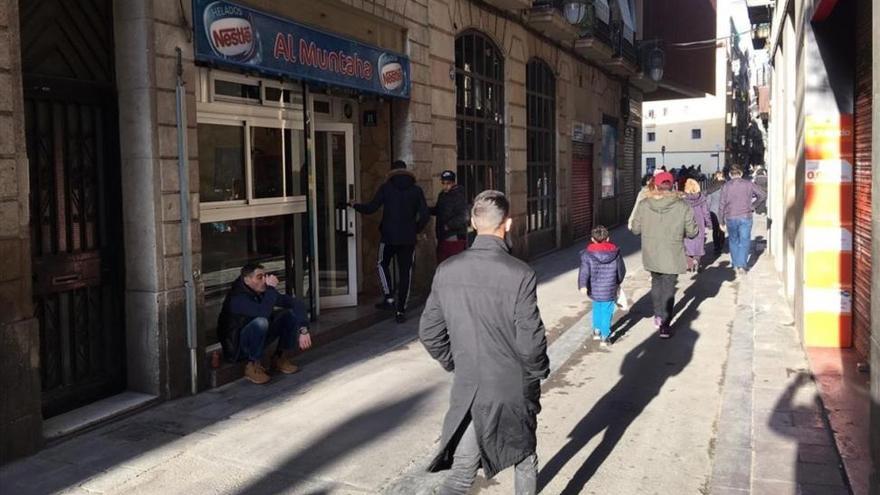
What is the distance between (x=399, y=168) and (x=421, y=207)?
20.0 inches

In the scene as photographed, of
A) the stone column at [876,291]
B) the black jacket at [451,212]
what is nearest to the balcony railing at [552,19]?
the black jacket at [451,212]

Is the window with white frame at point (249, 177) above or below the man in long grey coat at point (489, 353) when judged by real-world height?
above

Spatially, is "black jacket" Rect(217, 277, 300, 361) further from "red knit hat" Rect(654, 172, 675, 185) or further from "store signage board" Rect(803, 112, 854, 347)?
"store signage board" Rect(803, 112, 854, 347)

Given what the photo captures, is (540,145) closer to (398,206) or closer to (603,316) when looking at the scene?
(398,206)

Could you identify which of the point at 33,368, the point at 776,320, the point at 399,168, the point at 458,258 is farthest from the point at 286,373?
the point at 776,320

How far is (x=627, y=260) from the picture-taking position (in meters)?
14.8

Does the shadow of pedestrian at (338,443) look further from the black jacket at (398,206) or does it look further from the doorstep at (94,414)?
the black jacket at (398,206)

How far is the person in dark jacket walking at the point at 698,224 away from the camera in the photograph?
12.9m

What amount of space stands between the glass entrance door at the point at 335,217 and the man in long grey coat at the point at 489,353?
5842mm

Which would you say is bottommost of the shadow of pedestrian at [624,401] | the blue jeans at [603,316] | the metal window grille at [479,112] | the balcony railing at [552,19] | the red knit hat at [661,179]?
the shadow of pedestrian at [624,401]

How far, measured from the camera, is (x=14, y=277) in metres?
4.89

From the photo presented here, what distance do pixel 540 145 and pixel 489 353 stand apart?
42.6 feet

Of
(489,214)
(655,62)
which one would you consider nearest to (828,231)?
(489,214)

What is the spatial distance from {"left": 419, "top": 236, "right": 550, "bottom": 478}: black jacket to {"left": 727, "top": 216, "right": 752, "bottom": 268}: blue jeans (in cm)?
998
